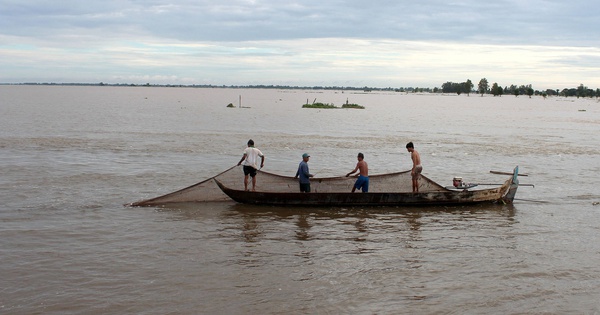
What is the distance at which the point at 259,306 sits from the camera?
765 cm

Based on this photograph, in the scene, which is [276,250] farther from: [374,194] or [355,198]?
[374,194]

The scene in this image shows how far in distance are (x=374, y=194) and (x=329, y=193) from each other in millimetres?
1092

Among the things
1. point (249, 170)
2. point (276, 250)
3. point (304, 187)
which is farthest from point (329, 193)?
point (276, 250)

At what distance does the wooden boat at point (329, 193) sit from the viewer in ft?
43.9

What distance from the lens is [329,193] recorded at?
13.4 m

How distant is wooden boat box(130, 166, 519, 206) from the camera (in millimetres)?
13367

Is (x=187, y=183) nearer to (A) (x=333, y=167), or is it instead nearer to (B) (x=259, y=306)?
(A) (x=333, y=167)

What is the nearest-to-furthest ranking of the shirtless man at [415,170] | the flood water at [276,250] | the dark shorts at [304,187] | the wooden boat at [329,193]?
the flood water at [276,250] → the wooden boat at [329,193] → the dark shorts at [304,187] → the shirtless man at [415,170]

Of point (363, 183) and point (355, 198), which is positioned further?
point (363, 183)

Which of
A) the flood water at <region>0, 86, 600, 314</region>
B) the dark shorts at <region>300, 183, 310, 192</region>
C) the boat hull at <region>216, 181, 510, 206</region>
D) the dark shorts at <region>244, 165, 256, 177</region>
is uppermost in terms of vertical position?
the dark shorts at <region>244, 165, 256, 177</region>

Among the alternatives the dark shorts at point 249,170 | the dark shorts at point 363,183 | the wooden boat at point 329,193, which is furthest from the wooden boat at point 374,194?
the dark shorts at point 249,170

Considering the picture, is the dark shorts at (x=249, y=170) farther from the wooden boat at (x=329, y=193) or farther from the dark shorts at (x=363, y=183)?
the dark shorts at (x=363, y=183)

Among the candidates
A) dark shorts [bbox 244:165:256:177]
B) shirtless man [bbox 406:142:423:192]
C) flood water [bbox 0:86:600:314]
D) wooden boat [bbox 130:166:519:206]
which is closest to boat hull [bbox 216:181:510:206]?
wooden boat [bbox 130:166:519:206]

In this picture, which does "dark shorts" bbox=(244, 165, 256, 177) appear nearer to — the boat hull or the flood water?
the boat hull
